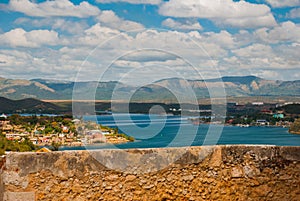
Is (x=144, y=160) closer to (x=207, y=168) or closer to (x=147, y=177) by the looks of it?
(x=147, y=177)

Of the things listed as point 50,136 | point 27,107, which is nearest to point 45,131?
point 50,136

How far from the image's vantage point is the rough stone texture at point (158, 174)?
486cm

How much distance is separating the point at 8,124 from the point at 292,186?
7035cm

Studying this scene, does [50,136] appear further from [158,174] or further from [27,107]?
[158,174]

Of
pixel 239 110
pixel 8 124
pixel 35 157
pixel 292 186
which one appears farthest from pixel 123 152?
pixel 239 110

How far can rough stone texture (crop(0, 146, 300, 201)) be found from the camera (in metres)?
4.86

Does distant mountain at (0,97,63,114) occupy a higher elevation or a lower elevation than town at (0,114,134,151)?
higher

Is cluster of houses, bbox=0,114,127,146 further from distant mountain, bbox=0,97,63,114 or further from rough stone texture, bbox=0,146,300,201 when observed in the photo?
rough stone texture, bbox=0,146,300,201

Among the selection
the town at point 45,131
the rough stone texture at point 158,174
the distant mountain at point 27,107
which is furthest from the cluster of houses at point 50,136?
the rough stone texture at point 158,174

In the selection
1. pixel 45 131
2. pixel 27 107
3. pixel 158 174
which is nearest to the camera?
pixel 158 174

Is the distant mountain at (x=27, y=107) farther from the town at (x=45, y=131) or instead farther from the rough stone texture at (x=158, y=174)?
the rough stone texture at (x=158, y=174)

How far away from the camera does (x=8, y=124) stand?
231 ft

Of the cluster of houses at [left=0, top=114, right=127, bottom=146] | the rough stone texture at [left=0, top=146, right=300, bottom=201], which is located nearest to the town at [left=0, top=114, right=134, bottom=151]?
the cluster of houses at [left=0, top=114, right=127, bottom=146]

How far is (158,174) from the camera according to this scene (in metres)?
5.23
